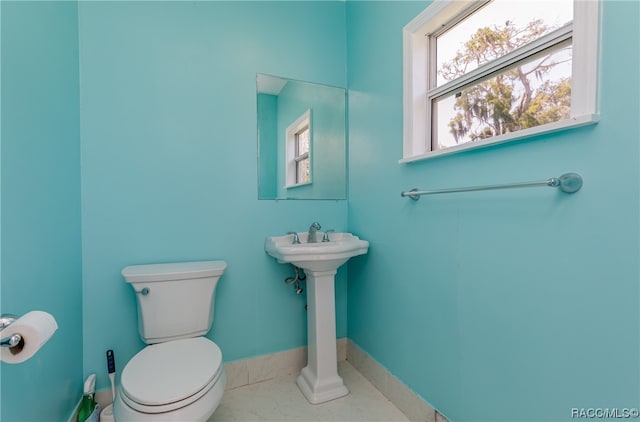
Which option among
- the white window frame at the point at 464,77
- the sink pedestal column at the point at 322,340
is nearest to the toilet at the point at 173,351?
the sink pedestal column at the point at 322,340

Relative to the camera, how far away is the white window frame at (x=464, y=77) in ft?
2.69

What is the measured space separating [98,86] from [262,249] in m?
1.20

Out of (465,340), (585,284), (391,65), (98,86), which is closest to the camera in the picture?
(585,284)

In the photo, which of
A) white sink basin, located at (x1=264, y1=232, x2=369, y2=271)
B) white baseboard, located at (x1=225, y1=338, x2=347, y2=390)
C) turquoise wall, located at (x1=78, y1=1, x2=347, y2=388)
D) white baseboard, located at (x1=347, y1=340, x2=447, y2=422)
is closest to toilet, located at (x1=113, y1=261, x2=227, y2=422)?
turquoise wall, located at (x1=78, y1=1, x2=347, y2=388)

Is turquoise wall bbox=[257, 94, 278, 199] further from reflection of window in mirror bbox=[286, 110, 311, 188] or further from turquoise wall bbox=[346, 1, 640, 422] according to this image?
turquoise wall bbox=[346, 1, 640, 422]

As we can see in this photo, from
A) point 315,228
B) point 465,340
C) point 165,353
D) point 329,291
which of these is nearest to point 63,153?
point 165,353

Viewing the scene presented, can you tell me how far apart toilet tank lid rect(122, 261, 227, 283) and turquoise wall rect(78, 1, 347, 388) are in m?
0.09

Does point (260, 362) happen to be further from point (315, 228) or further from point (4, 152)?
point (4, 152)

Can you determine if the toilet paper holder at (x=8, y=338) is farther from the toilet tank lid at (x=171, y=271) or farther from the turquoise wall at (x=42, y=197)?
the toilet tank lid at (x=171, y=271)

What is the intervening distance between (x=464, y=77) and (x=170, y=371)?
173 cm

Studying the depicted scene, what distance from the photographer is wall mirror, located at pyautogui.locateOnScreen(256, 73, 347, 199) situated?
185 centimetres

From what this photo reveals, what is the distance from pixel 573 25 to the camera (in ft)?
2.85

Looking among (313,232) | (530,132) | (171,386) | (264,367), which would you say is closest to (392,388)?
(264,367)

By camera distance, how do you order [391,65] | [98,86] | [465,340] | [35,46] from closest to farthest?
[35,46], [465,340], [98,86], [391,65]
